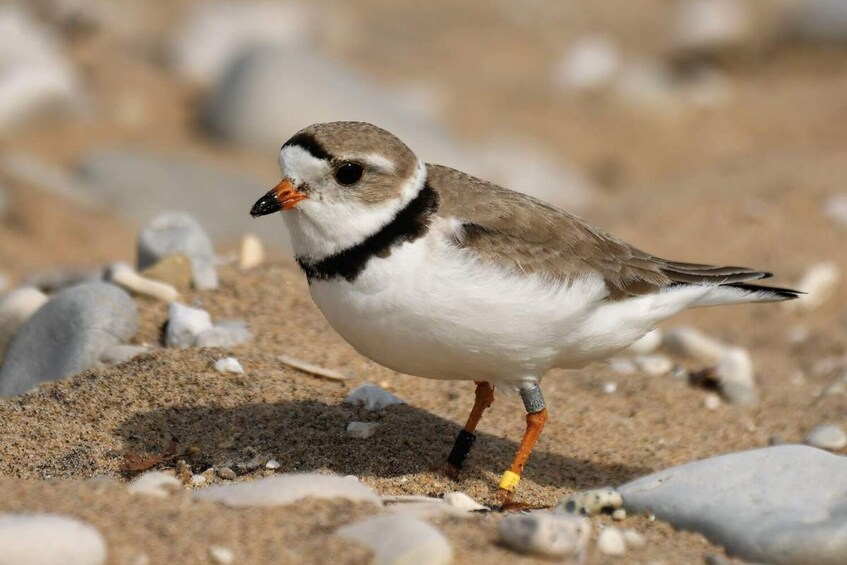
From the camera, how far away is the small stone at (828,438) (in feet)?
18.6

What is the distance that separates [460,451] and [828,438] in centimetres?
201

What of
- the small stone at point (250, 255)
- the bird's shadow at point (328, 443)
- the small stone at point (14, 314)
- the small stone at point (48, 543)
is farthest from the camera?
the small stone at point (250, 255)

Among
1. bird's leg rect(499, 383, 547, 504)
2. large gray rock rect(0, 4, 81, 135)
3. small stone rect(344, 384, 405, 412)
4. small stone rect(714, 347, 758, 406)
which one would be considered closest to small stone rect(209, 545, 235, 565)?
bird's leg rect(499, 383, 547, 504)

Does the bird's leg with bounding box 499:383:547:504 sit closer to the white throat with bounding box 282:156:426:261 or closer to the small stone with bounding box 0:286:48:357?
the white throat with bounding box 282:156:426:261

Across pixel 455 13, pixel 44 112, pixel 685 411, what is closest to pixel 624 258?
pixel 685 411

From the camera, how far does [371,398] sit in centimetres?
526

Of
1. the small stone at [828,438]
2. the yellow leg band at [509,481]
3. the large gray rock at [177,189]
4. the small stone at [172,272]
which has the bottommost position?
the yellow leg band at [509,481]

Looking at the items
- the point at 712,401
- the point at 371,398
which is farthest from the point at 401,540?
the point at 712,401

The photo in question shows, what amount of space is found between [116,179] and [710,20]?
8.09 metres

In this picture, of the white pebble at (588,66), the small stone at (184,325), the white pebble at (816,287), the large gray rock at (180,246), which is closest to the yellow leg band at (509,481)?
the small stone at (184,325)

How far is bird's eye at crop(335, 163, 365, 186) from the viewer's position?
435cm

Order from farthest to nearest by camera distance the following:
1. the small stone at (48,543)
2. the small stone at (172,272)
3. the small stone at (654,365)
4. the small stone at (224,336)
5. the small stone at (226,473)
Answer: the small stone at (654,365) < the small stone at (172,272) < the small stone at (224,336) < the small stone at (226,473) < the small stone at (48,543)

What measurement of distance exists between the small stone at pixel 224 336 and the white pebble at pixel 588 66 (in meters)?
9.10

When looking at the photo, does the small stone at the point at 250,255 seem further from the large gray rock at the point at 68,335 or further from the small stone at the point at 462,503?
the small stone at the point at 462,503
